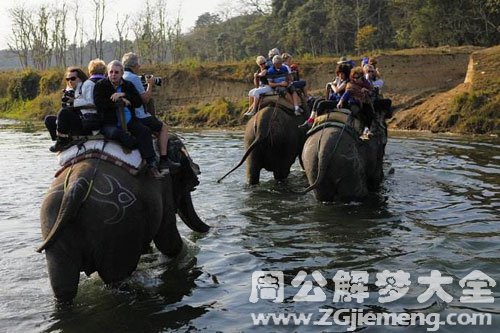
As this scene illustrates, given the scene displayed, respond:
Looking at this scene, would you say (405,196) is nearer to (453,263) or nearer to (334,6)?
(453,263)

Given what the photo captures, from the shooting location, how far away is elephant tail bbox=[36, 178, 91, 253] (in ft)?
18.4

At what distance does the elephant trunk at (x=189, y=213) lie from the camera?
27.9ft

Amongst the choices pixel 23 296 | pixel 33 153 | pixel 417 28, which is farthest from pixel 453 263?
pixel 417 28

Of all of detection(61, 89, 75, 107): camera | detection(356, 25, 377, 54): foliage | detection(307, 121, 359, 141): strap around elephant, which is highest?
detection(356, 25, 377, 54): foliage

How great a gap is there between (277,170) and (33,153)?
11.5 meters

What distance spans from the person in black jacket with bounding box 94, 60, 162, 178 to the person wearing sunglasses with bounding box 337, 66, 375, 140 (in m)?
4.62

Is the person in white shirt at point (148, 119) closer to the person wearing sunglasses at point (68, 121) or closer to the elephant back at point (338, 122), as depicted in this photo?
the person wearing sunglasses at point (68, 121)

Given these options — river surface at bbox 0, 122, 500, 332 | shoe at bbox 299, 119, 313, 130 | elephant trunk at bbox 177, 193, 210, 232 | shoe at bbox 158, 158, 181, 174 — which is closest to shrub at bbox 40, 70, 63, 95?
river surface at bbox 0, 122, 500, 332

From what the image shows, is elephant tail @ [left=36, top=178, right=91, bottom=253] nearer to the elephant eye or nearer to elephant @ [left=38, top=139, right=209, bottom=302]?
elephant @ [left=38, top=139, right=209, bottom=302]

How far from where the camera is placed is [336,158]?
9.59 metres

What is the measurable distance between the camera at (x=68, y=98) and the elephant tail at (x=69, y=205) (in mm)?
1371

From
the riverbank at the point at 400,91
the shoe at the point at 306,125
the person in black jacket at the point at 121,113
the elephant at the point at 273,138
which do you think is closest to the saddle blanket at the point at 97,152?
the person in black jacket at the point at 121,113

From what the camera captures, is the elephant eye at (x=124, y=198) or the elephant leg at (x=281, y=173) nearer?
the elephant eye at (x=124, y=198)

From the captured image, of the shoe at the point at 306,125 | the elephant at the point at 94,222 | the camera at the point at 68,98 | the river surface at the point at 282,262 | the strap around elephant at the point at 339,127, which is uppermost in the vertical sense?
the camera at the point at 68,98
